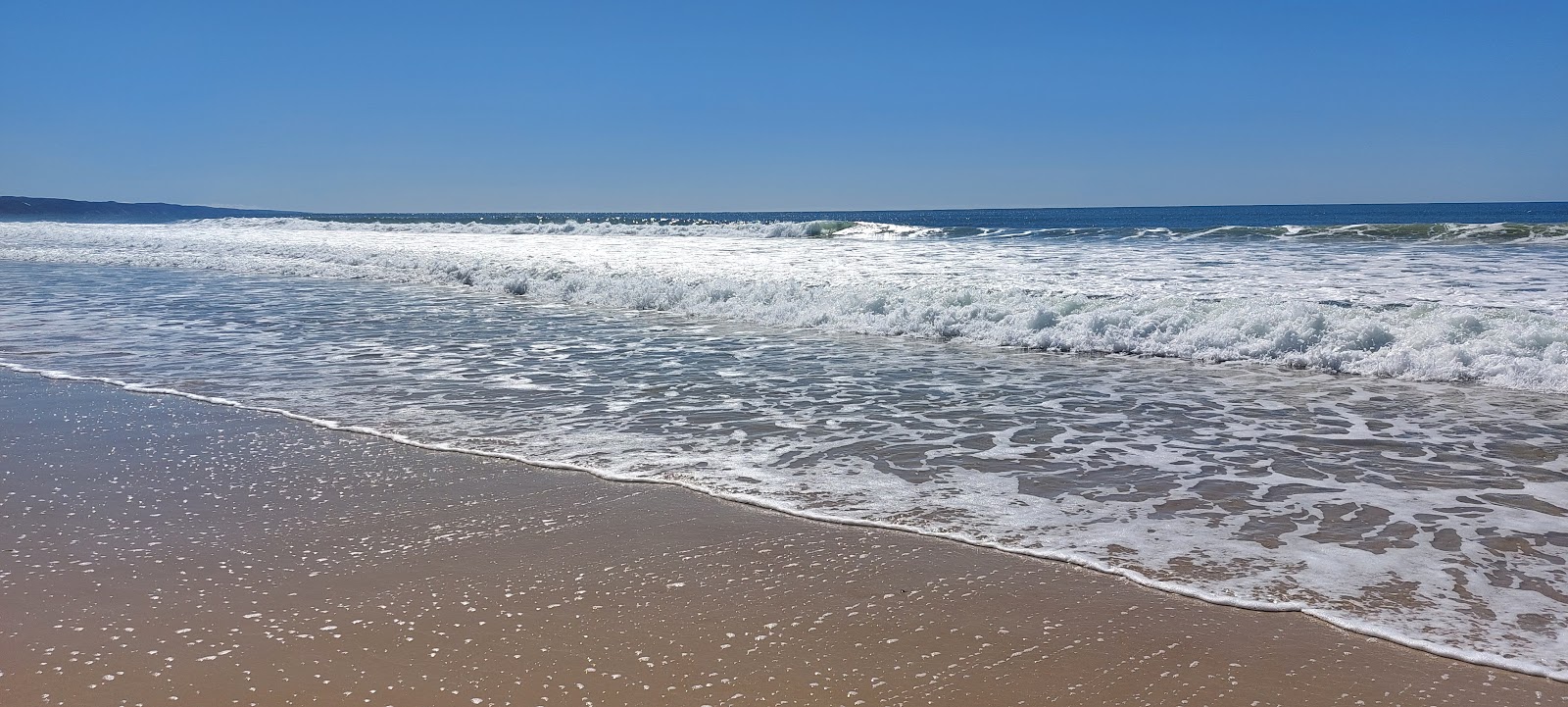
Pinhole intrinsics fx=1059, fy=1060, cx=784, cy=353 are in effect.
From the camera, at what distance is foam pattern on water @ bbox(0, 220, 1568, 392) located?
368 inches

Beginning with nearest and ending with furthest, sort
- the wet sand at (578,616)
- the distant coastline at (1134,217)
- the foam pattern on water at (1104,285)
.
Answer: the wet sand at (578,616) < the foam pattern on water at (1104,285) < the distant coastline at (1134,217)

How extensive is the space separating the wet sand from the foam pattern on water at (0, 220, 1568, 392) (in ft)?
21.1

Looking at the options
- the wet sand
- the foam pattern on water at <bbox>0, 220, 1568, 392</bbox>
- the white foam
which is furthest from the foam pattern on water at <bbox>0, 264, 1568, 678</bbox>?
the foam pattern on water at <bbox>0, 220, 1568, 392</bbox>

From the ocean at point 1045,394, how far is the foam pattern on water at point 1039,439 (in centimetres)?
3

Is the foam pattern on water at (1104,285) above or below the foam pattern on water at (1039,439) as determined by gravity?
Result: above

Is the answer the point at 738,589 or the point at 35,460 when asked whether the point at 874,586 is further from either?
the point at 35,460

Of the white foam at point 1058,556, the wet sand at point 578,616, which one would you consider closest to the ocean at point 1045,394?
the white foam at point 1058,556

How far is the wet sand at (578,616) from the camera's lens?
2883 millimetres

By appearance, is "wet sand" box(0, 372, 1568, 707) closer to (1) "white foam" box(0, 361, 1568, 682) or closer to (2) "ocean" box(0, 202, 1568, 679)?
(1) "white foam" box(0, 361, 1568, 682)

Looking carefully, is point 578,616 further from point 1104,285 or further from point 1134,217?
point 1134,217

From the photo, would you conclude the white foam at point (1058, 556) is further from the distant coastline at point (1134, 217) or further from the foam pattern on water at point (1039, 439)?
the distant coastline at point (1134, 217)

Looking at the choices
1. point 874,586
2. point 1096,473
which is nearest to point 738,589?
point 874,586

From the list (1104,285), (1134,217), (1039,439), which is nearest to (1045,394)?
(1039,439)

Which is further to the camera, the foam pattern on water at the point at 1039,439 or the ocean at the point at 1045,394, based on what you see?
the ocean at the point at 1045,394
